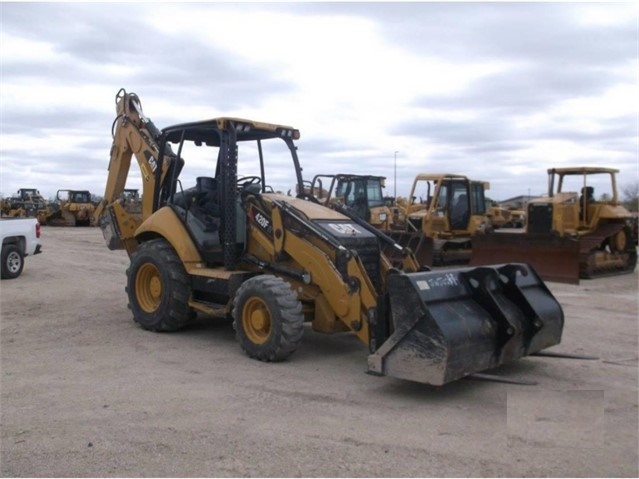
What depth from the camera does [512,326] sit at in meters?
6.25

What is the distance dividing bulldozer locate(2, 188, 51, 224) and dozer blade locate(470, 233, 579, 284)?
2900 cm

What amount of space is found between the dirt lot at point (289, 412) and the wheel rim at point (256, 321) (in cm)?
30

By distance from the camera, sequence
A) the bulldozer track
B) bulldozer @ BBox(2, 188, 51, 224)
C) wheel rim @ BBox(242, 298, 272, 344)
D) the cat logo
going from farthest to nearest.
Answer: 1. bulldozer @ BBox(2, 188, 51, 224)
2. the bulldozer track
3. the cat logo
4. wheel rim @ BBox(242, 298, 272, 344)

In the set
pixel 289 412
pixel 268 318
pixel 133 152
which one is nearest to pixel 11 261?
pixel 133 152

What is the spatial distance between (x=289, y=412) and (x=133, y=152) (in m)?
5.70

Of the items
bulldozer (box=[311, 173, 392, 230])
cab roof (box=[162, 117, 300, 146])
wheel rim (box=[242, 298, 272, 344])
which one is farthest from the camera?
bulldozer (box=[311, 173, 392, 230])

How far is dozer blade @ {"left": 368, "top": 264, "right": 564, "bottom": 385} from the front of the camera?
Answer: 5727mm

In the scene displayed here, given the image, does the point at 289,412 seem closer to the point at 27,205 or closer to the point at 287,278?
the point at 287,278

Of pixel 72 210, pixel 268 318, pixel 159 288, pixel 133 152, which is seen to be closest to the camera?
pixel 268 318

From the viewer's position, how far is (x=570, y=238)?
14.7 metres

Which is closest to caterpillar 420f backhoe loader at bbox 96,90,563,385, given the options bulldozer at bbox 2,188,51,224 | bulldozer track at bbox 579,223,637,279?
bulldozer track at bbox 579,223,637,279

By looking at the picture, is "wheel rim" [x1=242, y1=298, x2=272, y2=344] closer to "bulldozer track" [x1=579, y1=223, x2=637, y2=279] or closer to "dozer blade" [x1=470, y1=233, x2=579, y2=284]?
"dozer blade" [x1=470, y1=233, x2=579, y2=284]

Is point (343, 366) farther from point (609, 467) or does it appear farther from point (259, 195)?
point (609, 467)

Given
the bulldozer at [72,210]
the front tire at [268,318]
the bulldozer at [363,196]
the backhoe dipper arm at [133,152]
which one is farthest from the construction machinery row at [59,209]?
the front tire at [268,318]
